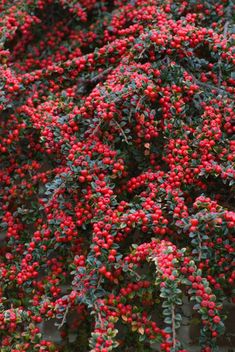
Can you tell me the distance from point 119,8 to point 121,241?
921 mm

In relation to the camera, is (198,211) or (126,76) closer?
(198,211)

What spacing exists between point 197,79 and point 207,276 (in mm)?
667

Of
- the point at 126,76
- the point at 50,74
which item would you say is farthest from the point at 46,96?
the point at 126,76

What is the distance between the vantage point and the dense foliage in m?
1.71

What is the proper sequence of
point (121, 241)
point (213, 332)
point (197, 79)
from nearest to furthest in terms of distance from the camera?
point (213, 332)
point (121, 241)
point (197, 79)

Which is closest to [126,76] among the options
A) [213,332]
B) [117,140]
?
[117,140]

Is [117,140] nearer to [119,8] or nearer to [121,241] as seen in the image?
[121,241]

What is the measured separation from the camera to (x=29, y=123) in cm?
210

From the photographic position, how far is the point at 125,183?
198 centimetres

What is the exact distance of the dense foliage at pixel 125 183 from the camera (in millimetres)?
1712

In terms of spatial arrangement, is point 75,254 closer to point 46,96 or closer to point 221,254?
point 221,254

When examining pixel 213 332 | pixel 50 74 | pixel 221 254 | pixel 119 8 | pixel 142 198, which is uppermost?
pixel 119 8

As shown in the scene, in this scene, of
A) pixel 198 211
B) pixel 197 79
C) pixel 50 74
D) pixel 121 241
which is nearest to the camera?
pixel 198 211

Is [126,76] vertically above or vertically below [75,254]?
above
